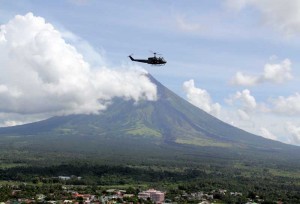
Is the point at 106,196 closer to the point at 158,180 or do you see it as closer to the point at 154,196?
the point at 154,196

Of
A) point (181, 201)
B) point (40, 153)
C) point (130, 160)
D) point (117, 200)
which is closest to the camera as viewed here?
point (117, 200)

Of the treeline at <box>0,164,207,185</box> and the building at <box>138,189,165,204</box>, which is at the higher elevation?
the treeline at <box>0,164,207,185</box>

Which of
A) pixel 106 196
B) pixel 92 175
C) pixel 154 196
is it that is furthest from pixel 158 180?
pixel 106 196

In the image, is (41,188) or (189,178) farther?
(189,178)

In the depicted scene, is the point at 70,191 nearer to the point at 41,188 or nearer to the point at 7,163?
the point at 41,188

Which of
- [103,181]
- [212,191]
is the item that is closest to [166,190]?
[212,191]

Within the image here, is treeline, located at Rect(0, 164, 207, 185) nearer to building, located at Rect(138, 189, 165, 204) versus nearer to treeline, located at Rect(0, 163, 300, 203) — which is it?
treeline, located at Rect(0, 163, 300, 203)

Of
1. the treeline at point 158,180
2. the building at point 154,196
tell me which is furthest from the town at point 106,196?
the treeline at point 158,180

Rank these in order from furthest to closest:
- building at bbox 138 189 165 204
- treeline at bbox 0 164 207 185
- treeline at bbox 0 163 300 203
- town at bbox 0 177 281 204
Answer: treeline at bbox 0 164 207 185 → treeline at bbox 0 163 300 203 → building at bbox 138 189 165 204 → town at bbox 0 177 281 204

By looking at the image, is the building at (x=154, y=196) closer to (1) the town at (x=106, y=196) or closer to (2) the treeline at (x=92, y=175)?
(1) the town at (x=106, y=196)

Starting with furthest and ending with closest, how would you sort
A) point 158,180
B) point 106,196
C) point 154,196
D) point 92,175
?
point 92,175
point 158,180
point 106,196
point 154,196

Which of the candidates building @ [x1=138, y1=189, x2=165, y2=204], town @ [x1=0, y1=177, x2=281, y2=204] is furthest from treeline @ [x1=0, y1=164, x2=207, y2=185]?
building @ [x1=138, y1=189, x2=165, y2=204]
